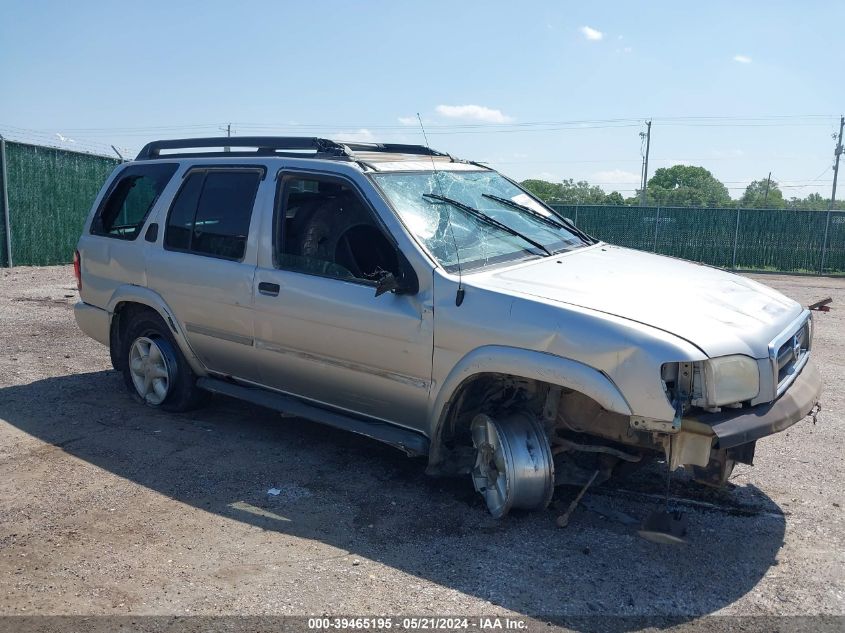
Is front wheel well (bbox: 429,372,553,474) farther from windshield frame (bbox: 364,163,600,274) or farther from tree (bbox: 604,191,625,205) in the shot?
tree (bbox: 604,191,625,205)

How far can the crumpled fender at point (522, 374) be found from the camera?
378 centimetres

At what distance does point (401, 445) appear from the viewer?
4570 mm

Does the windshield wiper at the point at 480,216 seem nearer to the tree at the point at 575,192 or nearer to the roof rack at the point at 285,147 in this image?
the roof rack at the point at 285,147

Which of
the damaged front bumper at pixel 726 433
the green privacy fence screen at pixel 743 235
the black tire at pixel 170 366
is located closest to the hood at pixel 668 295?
the damaged front bumper at pixel 726 433

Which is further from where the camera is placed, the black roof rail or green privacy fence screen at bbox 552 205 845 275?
green privacy fence screen at bbox 552 205 845 275

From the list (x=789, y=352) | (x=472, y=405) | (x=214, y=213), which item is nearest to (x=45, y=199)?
(x=214, y=213)

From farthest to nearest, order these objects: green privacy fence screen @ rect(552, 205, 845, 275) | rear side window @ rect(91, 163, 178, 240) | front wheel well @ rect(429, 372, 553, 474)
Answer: green privacy fence screen @ rect(552, 205, 845, 275) → rear side window @ rect(91, 163, 178, 240) → front wheel well @ rect(429, 372, 553, 474)

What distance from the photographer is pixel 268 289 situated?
5.18m

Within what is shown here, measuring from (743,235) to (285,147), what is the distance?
17515 mm

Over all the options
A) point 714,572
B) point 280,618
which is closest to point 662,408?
point 714,572

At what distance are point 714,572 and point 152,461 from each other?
3455mm

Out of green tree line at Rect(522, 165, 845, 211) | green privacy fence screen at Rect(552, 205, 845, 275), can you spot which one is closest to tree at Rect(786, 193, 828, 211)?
green tree line at Rect(522, 165, 845, 211)

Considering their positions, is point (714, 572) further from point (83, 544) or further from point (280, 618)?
point (83, 544)

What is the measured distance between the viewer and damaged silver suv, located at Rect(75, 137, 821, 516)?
3812 millimetres
